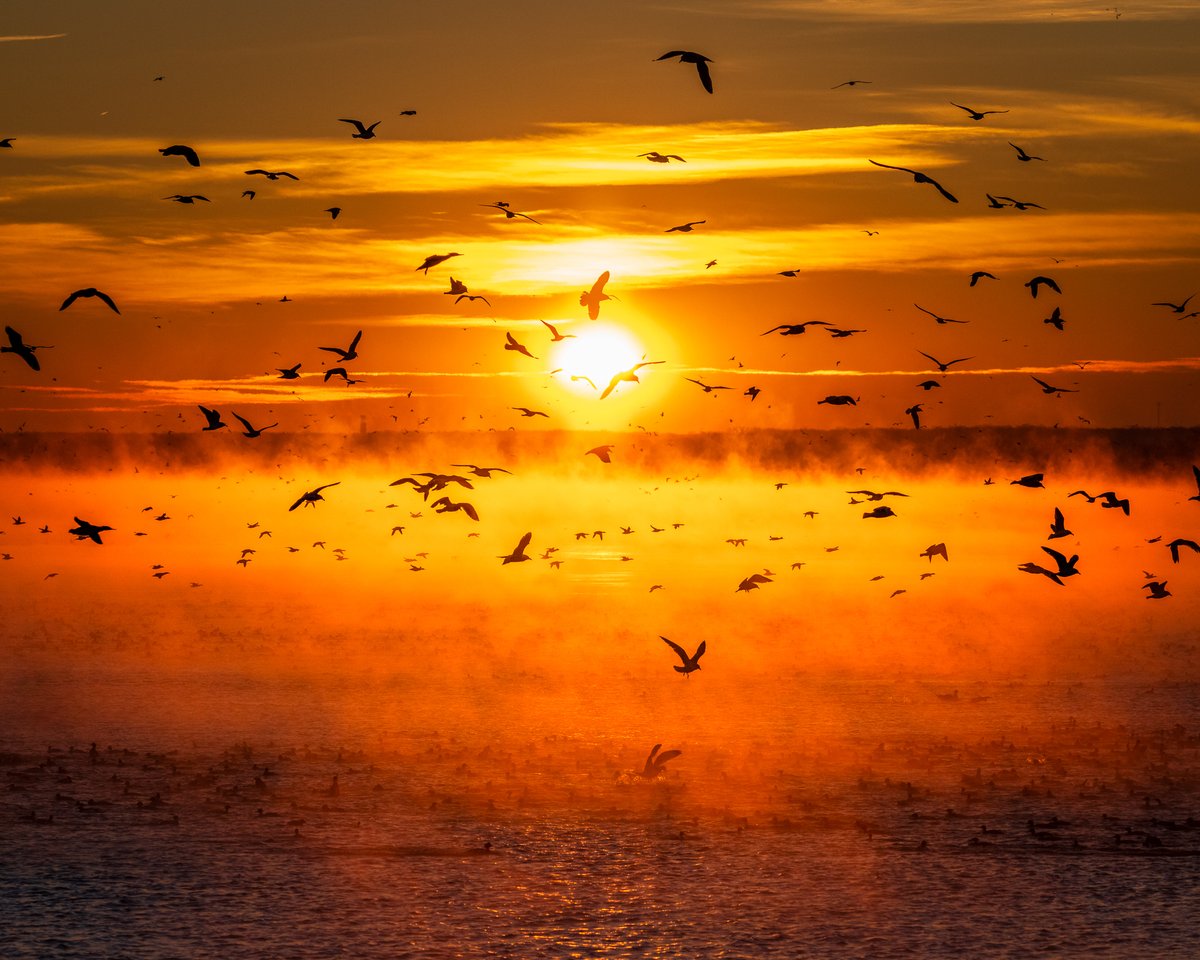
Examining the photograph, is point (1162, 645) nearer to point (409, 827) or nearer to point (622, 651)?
point (622, 651)

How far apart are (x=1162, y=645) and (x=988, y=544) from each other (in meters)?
44.4

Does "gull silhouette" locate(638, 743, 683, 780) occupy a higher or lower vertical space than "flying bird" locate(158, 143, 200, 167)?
lower

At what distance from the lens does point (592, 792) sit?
25.9 m

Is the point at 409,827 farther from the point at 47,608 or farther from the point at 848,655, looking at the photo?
the point at 47,608

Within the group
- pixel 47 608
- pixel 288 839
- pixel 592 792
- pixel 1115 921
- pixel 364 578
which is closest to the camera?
pixel 1115 921

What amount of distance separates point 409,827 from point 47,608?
29682 millimetres

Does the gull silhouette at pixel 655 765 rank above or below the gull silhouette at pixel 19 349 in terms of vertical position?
below

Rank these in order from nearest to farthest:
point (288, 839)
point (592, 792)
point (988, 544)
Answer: point (288, 839)
point (592, 792)
point (988, 544)

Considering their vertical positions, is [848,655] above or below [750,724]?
above

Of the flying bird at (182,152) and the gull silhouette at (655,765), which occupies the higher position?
the flying bird at (182,152)

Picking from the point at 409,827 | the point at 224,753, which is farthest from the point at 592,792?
the point at 224,753

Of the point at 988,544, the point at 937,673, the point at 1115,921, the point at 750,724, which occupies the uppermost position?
the point at 988,544

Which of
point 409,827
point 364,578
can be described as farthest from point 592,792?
point 364,578

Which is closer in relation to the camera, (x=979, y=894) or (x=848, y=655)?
(x=979, y=894)
